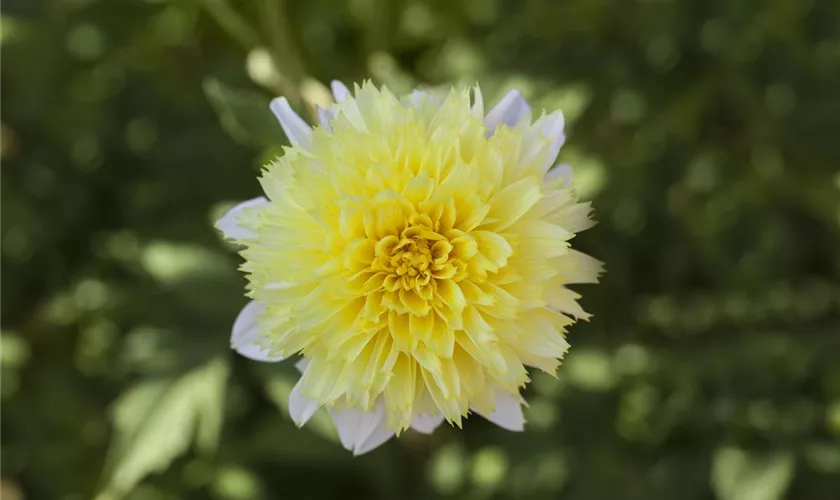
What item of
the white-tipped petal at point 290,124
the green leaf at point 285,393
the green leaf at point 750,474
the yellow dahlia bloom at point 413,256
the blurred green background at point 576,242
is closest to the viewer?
the yellow dahlia bloom at point 413,256

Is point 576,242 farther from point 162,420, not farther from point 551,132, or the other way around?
point 162,420

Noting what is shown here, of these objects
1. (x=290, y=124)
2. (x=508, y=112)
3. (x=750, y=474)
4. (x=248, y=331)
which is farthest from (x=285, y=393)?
(x=750, y=474)

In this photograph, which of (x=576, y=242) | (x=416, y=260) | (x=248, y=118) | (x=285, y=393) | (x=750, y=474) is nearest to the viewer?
(x=416, y=260)

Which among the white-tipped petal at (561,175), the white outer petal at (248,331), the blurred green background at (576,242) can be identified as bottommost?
the blurred green background at (576,242)

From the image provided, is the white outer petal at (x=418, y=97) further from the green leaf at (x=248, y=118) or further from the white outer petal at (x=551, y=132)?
the green leaf at (x=248, y=118)

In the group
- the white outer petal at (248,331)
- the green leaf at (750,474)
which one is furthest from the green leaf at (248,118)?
the green leaf at (750,474)

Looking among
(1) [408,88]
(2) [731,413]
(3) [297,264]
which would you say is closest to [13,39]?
(1) [408,88]
